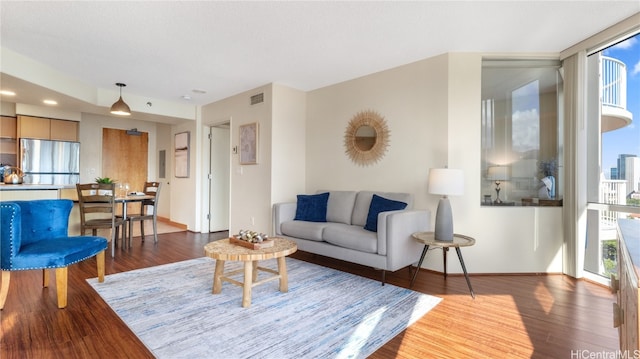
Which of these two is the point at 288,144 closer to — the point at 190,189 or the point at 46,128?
the point at 190,189

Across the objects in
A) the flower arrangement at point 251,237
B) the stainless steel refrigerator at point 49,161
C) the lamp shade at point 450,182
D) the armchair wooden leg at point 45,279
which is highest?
the stainless steel refrigerator at point 49,161

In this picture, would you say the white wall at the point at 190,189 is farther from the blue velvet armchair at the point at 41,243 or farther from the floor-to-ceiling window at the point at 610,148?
the floor-to-ceiling window at the point at 610,148

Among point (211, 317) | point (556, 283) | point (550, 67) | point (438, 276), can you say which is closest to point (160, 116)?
point (211, 317)

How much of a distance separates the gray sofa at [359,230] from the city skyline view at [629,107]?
1885 mm

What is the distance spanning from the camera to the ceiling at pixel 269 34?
254 cm

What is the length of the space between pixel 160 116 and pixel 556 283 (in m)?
6.44

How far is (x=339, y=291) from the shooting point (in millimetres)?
2916

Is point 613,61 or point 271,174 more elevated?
point 613,61

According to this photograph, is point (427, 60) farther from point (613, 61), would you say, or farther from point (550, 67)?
point (613, 61)

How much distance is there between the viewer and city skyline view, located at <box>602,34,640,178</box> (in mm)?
2900

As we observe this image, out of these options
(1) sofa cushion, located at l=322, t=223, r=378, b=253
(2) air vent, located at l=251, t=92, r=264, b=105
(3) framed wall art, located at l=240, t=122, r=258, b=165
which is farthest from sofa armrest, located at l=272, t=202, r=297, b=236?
(2) air vent, located at l=251, t=92, r=264, b=105

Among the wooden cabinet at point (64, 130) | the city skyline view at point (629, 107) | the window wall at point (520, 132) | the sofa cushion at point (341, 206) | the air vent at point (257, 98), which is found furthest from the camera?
the wooden cabinet at point (64, 130)

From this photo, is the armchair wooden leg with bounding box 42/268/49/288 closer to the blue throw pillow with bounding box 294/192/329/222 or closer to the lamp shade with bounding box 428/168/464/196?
the blue throw pillow with bounding box 294/192/329/222

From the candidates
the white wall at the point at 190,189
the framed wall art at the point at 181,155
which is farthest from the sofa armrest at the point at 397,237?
the framed wall art at the point at 181,155
